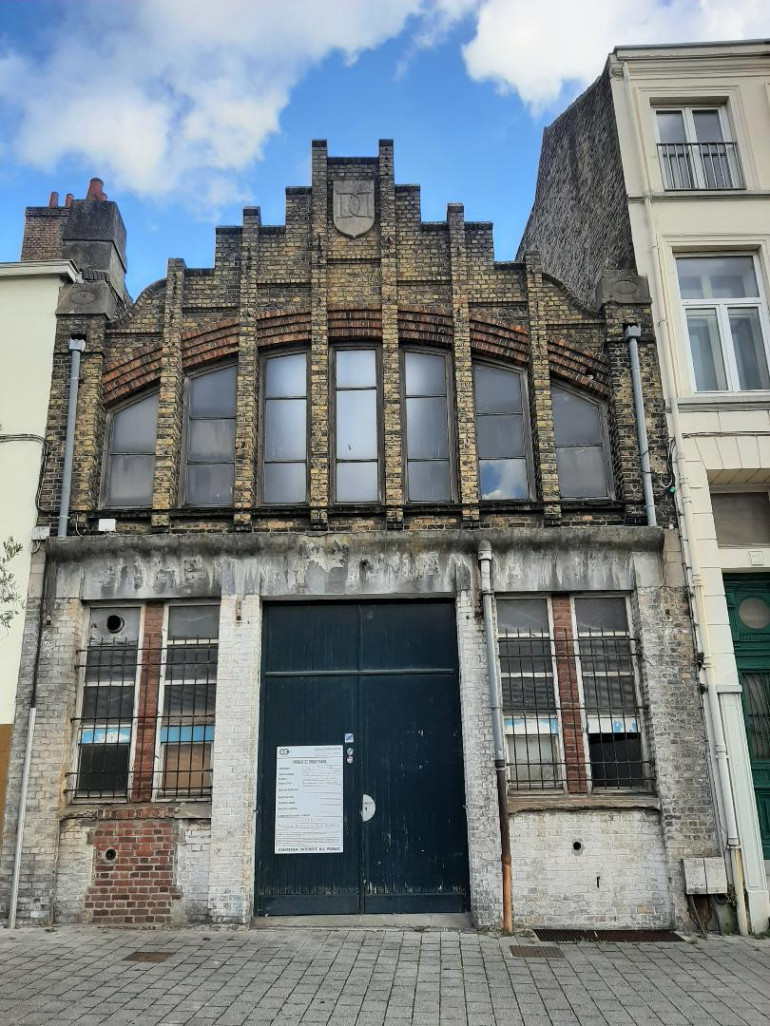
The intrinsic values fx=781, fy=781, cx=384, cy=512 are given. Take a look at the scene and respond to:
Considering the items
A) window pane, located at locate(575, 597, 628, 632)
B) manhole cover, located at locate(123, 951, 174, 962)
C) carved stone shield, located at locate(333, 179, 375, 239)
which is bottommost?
manhole cover, located at locate(123, 951, 174, 962)

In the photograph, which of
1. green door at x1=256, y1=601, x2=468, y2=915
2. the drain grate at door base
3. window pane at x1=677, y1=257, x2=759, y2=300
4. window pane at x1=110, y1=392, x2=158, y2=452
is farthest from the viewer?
window pane at x1=677, y1=257, x2=759, y2=300

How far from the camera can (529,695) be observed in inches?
352

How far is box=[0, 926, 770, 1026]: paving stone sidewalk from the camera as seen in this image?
227 inches

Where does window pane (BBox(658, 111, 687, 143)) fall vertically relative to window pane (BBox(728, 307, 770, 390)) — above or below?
above

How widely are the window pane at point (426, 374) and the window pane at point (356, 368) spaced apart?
1.54ft

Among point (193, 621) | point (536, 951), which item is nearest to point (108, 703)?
point (193, 621)

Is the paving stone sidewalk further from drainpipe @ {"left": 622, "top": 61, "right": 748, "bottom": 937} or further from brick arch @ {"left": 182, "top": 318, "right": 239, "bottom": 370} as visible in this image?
brick arch @ {"left": 182, "top": 318, "right": 239, "bottom": 370}

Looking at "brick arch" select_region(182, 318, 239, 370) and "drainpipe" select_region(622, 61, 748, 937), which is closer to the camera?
"drainpipe" select_region(622, 61, 748, 937)

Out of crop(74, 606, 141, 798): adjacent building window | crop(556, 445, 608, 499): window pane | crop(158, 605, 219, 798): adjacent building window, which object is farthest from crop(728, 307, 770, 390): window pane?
crop(74, 606, 141, 798): adjacent building window

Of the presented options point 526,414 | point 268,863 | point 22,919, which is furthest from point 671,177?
point 22,919

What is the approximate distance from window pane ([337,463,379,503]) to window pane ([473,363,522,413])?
5.35 ft

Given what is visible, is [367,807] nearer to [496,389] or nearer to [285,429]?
[285,429]

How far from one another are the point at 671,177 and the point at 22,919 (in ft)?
39.7

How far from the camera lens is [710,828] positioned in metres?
8.33
